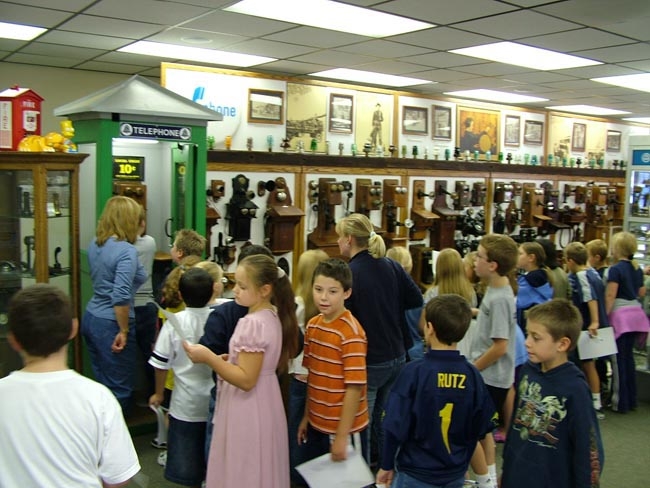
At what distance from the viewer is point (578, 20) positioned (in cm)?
430

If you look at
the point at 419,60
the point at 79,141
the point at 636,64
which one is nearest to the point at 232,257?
the point at 79,141

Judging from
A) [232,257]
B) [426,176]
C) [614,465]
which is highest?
[426,176]

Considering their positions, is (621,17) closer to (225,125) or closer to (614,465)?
(614,465)

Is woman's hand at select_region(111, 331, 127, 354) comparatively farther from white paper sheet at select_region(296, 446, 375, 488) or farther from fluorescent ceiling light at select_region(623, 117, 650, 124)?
fluorescent ceiling light at select_region(623, 117, 650, 124)

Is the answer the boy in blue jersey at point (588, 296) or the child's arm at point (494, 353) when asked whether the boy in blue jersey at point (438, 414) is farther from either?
the boy in blue jersey at point (588, 296)

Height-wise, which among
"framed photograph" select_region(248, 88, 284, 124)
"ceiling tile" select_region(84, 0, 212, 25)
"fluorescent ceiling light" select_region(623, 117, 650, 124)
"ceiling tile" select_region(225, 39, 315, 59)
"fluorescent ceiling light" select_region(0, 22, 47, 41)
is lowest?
"framed photograph" select_region(248, 88, 284, 124)

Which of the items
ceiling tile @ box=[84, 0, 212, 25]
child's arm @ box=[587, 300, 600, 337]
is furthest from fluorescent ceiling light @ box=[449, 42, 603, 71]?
ceiling tile @ box=[84, 0, 212, 25]

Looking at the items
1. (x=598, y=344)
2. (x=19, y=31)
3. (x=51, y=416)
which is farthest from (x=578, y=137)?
(x=51, y=416)

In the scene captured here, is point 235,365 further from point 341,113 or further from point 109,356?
point 341,113

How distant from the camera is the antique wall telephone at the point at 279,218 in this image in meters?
6.58

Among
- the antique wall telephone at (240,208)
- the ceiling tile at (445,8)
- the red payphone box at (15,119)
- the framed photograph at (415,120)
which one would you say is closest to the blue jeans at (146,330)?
the red payphone box at (15,119)

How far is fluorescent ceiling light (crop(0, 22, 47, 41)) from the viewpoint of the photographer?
16.5 feet

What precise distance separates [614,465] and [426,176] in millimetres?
4663

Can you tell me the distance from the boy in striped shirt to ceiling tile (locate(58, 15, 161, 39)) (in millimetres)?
2884
